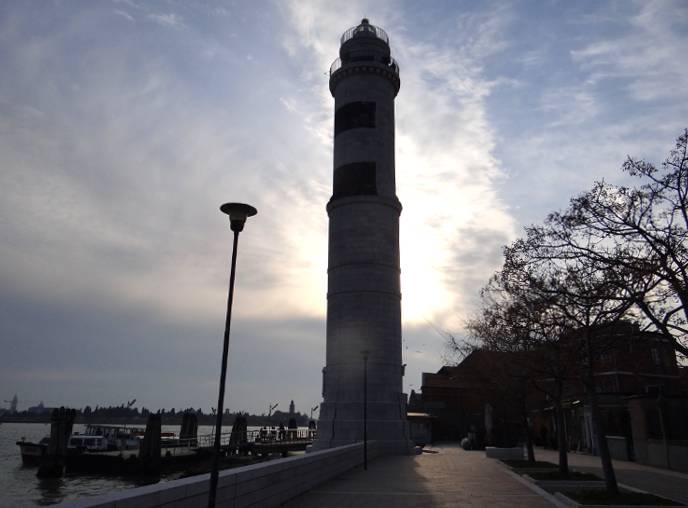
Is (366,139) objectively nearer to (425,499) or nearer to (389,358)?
(389,358)

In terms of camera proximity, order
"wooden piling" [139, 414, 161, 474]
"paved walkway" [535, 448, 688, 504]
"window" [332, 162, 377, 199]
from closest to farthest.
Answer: "paved walkway" [535, 448, 688, 504]
"window" [332, 162, 377, 199]
"wooden piling" [139, 414, 161, 474]

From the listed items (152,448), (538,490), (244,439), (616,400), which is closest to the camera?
(538,490)

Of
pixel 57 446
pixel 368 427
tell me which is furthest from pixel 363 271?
pixel 57 446

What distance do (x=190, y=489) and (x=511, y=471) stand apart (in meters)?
21.5

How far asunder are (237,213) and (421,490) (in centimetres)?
1278

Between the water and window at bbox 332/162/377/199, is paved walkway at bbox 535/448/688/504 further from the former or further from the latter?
the water

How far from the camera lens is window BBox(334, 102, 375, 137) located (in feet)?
152

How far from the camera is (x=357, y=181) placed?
147 feet

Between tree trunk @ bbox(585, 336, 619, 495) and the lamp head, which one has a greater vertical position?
the lamp head

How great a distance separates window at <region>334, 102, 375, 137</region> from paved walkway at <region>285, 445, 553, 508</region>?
29513mm

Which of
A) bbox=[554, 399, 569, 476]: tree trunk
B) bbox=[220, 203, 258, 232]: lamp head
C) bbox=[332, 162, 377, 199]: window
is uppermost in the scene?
bbox=[332, 162, 377, 199]: window

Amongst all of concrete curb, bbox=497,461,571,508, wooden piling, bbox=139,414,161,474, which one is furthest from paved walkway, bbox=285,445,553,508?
wooden piling, bbox=139,414,161,474

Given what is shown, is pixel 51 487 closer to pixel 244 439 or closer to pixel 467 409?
pixel 244 439

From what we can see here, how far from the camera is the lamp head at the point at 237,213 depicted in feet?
39.5
